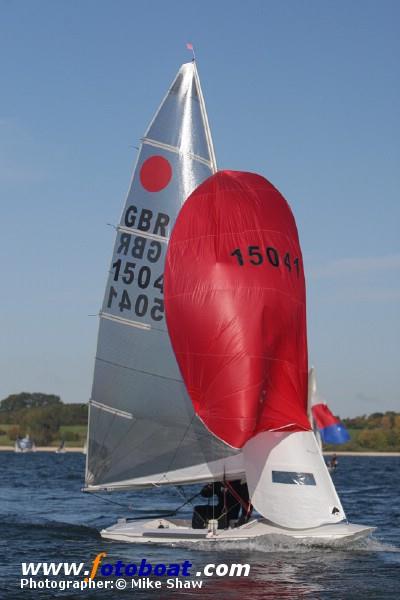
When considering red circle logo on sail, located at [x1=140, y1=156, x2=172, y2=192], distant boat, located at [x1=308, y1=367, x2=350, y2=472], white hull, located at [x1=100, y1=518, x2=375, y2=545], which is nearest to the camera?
white hull, located at [x1=100, y1=518, x2=375, y2=545]

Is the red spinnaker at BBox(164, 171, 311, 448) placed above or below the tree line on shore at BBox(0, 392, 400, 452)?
below

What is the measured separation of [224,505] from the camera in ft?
77.2

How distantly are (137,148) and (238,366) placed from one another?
630 cm

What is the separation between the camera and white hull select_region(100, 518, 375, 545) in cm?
2208

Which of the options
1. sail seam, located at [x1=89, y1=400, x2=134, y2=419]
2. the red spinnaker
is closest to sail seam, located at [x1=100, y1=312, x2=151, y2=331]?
the red spinnaker

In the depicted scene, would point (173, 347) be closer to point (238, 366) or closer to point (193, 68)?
point (238, 366)

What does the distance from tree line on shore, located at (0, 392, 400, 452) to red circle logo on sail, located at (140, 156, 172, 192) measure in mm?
110604

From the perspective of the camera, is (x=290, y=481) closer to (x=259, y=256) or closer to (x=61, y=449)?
(x=259, y=256)

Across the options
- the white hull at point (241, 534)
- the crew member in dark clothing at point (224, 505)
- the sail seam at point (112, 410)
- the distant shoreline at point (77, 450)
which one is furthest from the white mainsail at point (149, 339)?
the distant shoreline at point (77, 450)

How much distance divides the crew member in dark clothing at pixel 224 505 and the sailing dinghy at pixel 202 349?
0.88ft

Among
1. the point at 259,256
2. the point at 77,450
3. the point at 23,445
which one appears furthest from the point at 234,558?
the point at 77,450

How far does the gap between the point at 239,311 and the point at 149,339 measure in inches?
117

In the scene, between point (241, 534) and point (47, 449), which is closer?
point (241, 534)

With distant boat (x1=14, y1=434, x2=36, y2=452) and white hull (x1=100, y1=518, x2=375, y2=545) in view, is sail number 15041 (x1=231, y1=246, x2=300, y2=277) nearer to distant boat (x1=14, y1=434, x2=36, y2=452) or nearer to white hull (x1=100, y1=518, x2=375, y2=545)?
white hull (x1=100, y1=518, x2=375, y2=545)
